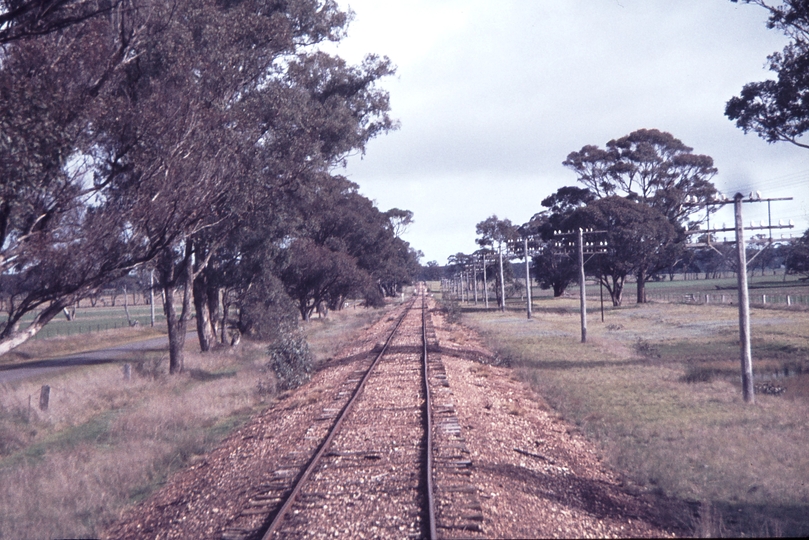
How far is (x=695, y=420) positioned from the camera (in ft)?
42.7

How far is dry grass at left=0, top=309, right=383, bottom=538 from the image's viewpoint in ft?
29.9

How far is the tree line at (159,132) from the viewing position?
12891 mm

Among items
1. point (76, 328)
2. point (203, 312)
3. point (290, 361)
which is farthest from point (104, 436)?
point (76, 328)

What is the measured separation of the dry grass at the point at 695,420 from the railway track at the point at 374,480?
2.46m

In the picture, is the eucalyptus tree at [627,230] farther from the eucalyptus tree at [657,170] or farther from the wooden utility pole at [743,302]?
the wooden utility pole at [743,302]

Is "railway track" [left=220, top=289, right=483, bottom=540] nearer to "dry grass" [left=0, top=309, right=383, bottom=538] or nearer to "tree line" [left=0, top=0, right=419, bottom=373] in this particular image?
"dry grass" [left=0, top=309, right=383, bottom=538]

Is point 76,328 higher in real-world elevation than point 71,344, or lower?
higher

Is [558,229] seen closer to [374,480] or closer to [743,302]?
[743,302]

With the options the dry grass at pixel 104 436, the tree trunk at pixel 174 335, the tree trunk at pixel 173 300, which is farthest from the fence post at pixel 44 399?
the tree trunk at pixel 174 335


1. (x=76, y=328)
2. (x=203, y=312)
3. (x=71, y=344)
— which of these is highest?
(x=203, y=312)

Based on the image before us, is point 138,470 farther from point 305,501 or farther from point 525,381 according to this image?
point 525,381

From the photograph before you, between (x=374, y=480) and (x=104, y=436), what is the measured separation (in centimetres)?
813

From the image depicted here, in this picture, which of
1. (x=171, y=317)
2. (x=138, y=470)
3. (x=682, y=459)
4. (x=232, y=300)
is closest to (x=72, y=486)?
(x=138, y=470)

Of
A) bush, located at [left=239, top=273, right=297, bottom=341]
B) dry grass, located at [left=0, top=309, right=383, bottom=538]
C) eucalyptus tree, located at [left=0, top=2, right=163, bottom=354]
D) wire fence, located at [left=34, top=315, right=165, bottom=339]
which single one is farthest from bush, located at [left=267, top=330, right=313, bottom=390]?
wire fence, located at [left=34, top=315, right=165, bottom=339]
